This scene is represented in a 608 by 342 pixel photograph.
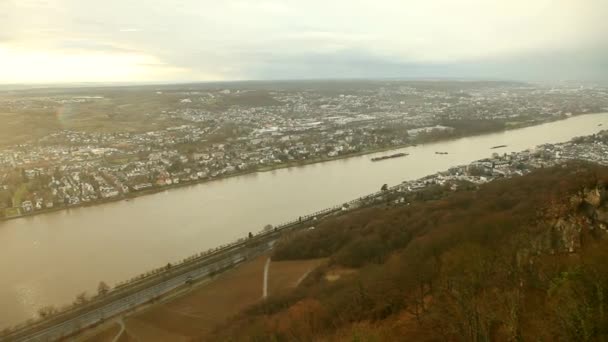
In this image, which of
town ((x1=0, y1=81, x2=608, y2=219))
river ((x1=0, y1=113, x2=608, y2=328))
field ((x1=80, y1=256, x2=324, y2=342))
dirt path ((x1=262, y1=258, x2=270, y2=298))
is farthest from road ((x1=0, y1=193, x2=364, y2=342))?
town ((x1=0, y1=81, x2=608, y2=219))

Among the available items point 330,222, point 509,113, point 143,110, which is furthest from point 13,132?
point 509,113

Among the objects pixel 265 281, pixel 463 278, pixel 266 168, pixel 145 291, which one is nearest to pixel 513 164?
pixel 266 168

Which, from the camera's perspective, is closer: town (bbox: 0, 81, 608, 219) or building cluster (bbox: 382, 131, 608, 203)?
building cluster (bbox: 382, 131, 608, 203)

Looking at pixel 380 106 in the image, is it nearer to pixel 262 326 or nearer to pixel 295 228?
pixel 295 228

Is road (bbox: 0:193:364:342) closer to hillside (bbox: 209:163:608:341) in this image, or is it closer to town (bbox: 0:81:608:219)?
hillside (bbox: 209:163:608:341)

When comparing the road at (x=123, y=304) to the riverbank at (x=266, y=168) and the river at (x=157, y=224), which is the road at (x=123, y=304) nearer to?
the river at (x=157, y=224)

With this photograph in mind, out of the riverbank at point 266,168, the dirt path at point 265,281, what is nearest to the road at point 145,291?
the dirt path at point 265,281

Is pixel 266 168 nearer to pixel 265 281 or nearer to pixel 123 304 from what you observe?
pixel 265 281
